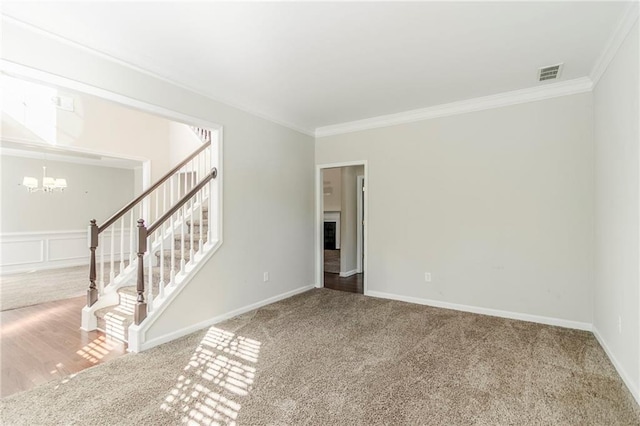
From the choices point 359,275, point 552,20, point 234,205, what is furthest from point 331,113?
point 359,275

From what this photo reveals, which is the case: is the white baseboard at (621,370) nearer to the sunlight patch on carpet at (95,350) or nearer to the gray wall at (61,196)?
the sunlight patch on carpet at (95,350)

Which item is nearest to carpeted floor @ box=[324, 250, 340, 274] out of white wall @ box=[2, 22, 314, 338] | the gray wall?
white wall @ box=[2, 22, 314, 338]

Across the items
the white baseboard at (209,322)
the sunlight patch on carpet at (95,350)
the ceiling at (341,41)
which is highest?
the ceiling at (341,41)

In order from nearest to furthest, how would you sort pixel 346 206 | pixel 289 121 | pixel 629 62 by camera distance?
pixel 629 62
pixel 289 121
pixel 346 206

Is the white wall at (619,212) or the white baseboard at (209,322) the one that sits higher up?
the white wall at (619,212)

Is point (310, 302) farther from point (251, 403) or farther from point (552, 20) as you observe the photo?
point (552, 20)

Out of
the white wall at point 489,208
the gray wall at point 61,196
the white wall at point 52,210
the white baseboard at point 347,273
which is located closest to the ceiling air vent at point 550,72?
the white wall at point 489,208

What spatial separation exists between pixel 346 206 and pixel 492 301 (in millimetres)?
2904

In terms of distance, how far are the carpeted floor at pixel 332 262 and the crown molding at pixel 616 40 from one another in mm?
4722

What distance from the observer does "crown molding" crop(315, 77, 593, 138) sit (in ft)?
10.3

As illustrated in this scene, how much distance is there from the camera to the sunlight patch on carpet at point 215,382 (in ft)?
6.01

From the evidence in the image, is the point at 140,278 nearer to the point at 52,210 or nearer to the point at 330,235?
the point at 52,210

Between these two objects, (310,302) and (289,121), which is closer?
(310,302)

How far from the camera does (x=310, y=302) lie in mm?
4102
